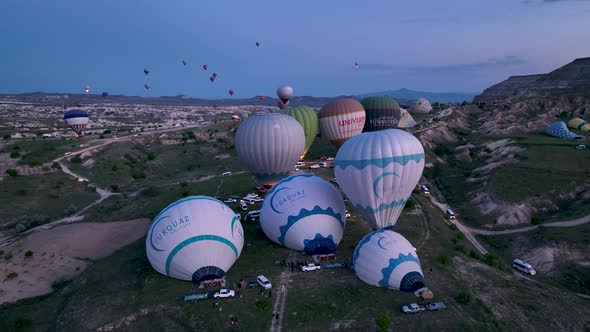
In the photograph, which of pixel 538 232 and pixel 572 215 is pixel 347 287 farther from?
pixel 572 215

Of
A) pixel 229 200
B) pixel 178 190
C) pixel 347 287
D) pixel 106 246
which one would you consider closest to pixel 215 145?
pixel 178 190

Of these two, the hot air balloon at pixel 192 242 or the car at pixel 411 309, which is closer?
the car at pixel 411 309

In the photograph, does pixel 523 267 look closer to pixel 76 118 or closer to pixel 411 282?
pixel 411 282

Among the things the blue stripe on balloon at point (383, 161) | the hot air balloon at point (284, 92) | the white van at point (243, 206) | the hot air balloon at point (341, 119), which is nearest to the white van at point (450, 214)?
the hot air balloon at point (341, 119)

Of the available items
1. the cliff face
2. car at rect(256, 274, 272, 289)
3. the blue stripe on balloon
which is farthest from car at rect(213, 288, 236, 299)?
the cliff face

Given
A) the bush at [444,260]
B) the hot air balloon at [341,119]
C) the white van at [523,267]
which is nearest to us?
the bush at [444,260]

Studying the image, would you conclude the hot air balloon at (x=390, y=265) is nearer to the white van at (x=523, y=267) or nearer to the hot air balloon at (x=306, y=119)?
the white van at (x=523, y=267)
